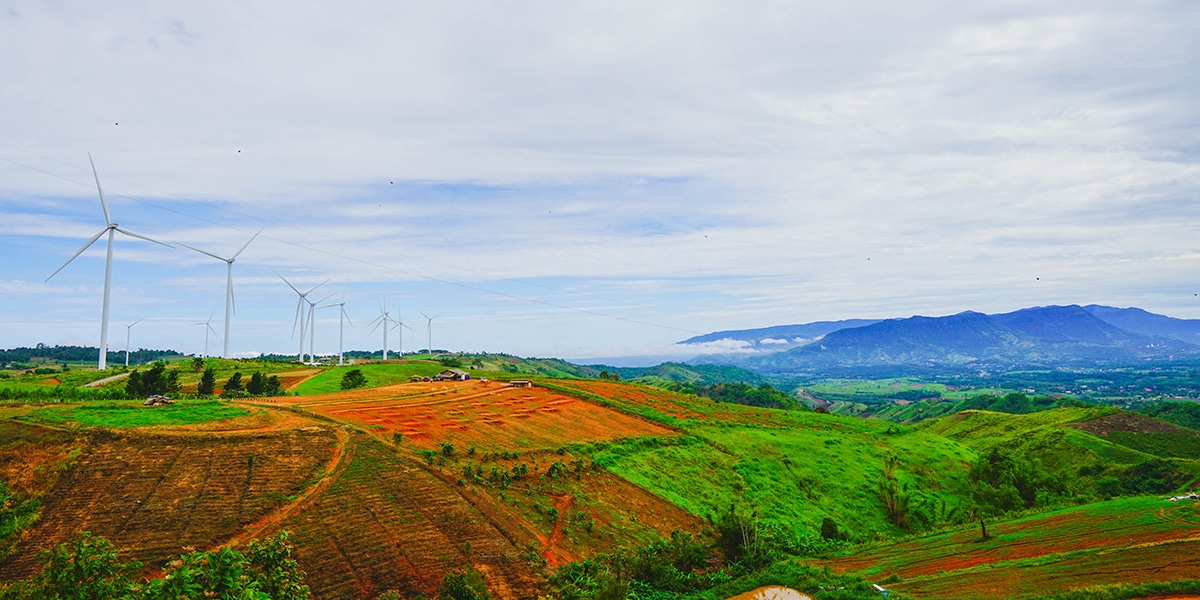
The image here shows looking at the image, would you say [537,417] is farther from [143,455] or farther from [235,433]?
[143,455]

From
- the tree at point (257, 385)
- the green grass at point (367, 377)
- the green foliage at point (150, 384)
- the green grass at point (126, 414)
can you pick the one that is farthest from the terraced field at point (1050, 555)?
the tree at point (257, 385)

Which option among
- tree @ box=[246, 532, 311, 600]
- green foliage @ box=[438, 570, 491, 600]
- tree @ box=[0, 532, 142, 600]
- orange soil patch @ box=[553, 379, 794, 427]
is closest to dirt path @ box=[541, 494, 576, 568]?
green foliage @ box=[438, 570, 491, 600]

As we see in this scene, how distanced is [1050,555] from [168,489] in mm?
56094

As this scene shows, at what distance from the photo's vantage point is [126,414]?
159ft

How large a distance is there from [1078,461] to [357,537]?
4102 inches

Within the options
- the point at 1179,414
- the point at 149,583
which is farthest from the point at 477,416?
the point at 1179,414

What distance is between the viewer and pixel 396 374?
114875 millimetres

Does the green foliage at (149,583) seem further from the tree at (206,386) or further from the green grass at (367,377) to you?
the green grass at (367,377)

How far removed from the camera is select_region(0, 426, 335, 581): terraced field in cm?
3503

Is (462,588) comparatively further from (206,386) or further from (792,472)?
(206,386)

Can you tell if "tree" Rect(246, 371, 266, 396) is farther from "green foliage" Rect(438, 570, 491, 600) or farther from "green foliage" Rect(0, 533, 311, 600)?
"green foliage" Rect(438, 570, 491, 600)

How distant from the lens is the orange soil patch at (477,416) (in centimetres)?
5653

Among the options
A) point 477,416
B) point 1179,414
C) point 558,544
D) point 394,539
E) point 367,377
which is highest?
point 367,377

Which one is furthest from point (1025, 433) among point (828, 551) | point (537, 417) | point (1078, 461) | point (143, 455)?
point (143, 455)
